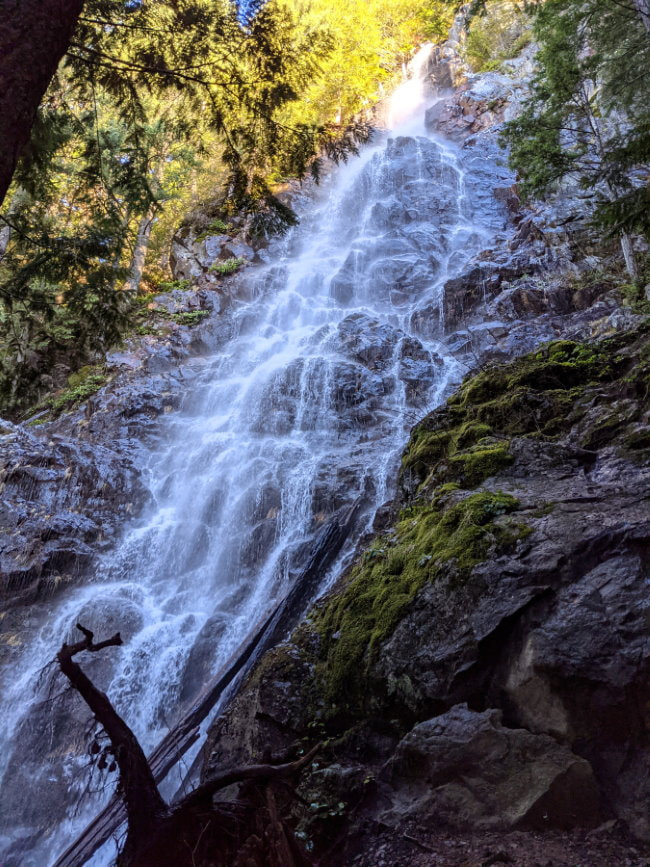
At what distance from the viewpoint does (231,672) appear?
23.2 feet

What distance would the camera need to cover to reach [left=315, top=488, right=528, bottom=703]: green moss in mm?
4094

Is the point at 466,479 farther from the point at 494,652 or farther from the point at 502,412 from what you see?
the point at 494,652

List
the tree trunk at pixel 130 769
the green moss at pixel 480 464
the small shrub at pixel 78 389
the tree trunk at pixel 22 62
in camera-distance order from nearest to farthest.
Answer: the tree trunk at pixel 22 62 → the tree trunk at pixel 130 769 → the green moss at pixel 480 464 → the small shrub at pixel 78 389

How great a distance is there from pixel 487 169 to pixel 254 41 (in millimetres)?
22297

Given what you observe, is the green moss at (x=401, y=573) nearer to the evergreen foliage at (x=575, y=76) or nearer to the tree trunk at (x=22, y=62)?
the tree trunk at (x=22, y=62)

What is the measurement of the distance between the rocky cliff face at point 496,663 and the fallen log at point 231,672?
6.09 ft

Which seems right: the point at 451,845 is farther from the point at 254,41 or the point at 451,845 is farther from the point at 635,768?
the point at 254,41

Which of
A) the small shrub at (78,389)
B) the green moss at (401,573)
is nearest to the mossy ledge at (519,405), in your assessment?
the green moss at (401,573)

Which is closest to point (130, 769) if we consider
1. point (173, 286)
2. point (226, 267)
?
point (173, 286)

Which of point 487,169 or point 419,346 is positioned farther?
point 487,169

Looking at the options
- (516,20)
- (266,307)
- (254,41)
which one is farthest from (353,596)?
(516,20)

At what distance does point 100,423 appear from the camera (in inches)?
555

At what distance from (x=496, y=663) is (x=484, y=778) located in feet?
2.28

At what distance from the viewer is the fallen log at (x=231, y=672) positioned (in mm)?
5230
